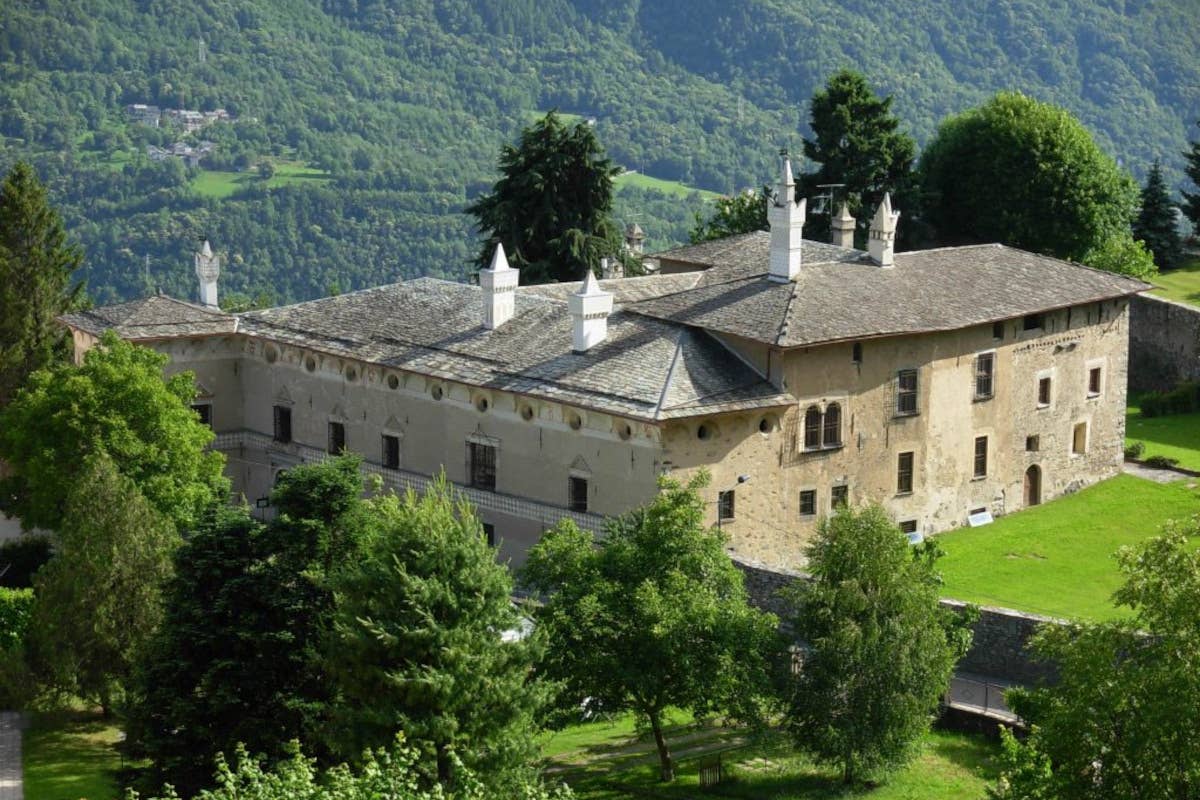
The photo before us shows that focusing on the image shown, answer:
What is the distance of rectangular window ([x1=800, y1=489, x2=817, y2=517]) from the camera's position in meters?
55.8

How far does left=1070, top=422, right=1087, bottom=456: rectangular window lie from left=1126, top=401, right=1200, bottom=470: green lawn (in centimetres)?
374

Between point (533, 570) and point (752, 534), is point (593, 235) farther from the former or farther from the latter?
point (533, 570)

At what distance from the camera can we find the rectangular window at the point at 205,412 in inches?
2446

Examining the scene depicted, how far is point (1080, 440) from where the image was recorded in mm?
64062

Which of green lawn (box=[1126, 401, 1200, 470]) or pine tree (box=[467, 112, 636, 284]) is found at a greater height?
pine tree (box=[467, 112, 636, 284])

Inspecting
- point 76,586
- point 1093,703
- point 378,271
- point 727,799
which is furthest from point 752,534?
point 378,271

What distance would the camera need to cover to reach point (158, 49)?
567ft

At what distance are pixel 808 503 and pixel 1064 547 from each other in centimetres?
721

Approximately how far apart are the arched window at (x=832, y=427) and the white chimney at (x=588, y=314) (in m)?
5.89

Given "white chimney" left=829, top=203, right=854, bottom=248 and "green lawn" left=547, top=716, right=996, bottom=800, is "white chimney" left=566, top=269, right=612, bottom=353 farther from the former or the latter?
"white chimney" left=829, top=203, right=854, bottom=248

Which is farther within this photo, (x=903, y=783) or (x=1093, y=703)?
(x=903, y=783)

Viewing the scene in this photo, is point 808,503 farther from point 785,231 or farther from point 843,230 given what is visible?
point 843,230

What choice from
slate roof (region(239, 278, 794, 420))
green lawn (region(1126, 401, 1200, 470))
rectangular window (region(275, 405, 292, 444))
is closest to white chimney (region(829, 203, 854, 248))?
green lawn (region(1126, 401, 1200, 470))

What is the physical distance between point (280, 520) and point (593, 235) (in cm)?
3452
